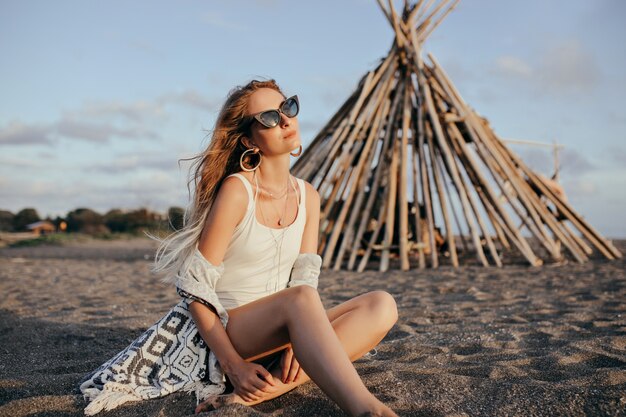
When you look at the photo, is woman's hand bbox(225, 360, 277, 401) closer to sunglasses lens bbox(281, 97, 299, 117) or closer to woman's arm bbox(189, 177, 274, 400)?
woman's arm bbox(189, 177, 274, 400)

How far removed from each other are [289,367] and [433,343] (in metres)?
1.03

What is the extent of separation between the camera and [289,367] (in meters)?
1.82

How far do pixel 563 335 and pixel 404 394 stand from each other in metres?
1.28

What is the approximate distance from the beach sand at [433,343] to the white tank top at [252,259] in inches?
15.2

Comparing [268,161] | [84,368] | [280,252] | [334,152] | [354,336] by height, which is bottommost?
[84,368]

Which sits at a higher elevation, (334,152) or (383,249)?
(334,152)

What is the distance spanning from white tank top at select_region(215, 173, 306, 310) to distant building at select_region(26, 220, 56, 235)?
635 inches

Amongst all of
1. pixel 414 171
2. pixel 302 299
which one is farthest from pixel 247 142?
pixel 414 171

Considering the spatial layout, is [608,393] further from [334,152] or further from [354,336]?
[334,152]

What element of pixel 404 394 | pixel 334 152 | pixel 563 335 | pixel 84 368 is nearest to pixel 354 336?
pixel 404 394

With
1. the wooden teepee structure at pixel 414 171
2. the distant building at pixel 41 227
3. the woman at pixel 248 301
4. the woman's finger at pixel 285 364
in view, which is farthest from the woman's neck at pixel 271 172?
the distant building at pixel 41 227

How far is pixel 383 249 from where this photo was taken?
6121 millimetres

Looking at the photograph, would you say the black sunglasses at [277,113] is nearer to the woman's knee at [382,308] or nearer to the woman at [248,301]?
the woman at [248,301]

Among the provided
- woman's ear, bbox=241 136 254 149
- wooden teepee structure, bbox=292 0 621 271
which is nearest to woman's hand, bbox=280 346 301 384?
woman's ear, bbox=241 136 254 149
